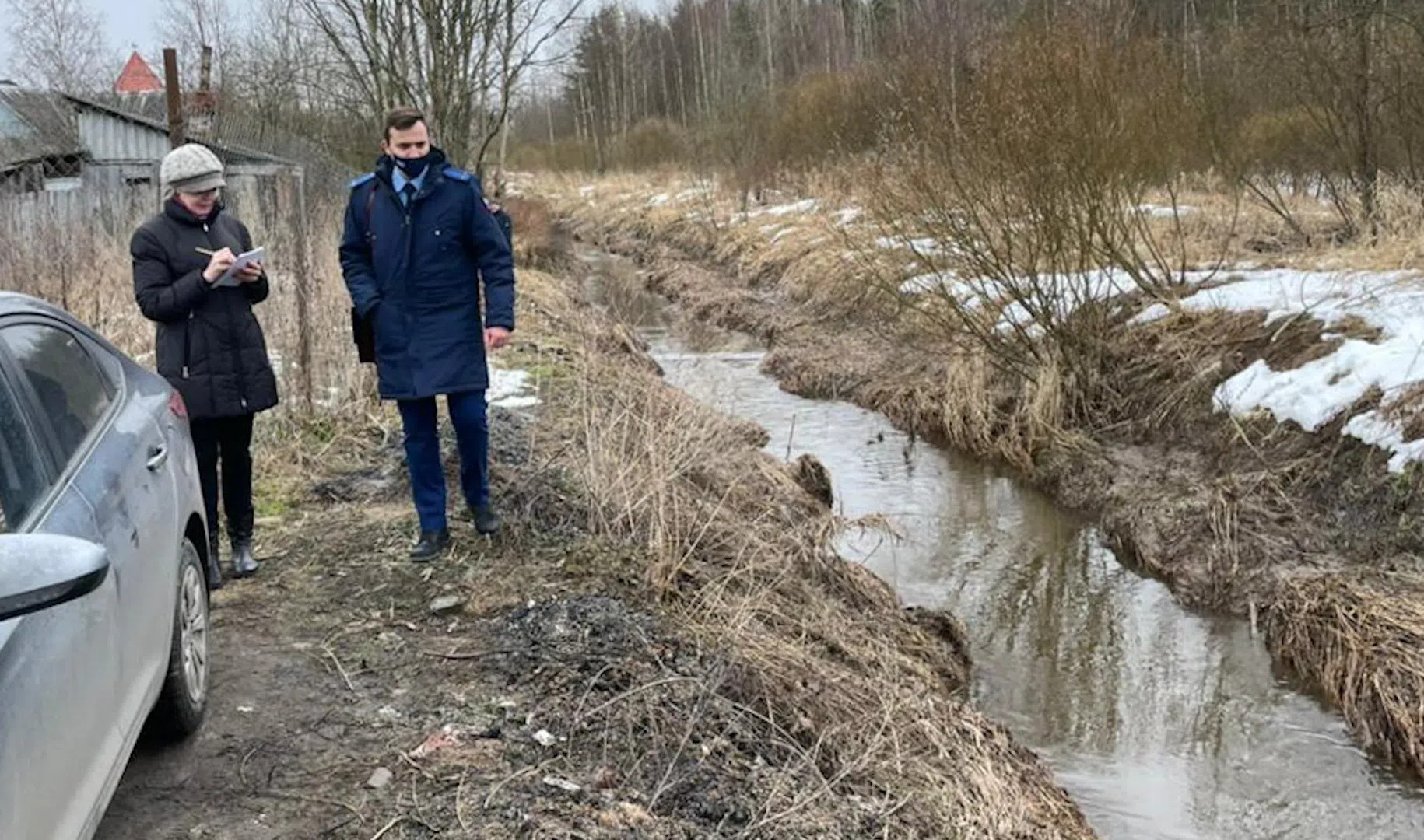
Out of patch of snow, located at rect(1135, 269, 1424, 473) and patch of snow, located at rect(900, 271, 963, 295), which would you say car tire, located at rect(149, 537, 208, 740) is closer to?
patch of snow, located at rect(1135, 269, 1424, 473)

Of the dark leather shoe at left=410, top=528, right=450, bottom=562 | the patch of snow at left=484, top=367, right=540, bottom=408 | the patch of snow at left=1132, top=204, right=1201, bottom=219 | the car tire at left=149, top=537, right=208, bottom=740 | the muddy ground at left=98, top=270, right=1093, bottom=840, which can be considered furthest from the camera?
the patch of snow at left=1132, top=204, right=1201, bottom=219

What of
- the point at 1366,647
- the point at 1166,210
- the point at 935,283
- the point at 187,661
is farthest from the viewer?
the point at 1166,210

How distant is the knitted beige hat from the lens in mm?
4699

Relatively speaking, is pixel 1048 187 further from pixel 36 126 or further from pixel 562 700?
pixel 36 126

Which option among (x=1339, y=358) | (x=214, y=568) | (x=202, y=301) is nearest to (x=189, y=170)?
(x=202, y=301)

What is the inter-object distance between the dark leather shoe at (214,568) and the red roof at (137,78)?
2947cm

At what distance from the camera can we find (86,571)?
2127 millimetres

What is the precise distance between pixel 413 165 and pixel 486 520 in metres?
1.60

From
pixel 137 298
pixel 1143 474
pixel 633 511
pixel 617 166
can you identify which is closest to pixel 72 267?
pixel 137 298

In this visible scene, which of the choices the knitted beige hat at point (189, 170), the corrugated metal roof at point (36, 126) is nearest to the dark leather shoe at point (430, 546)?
the knitted beige hat at point (189, 170)

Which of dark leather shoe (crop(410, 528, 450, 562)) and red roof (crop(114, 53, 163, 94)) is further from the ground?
red roof (crop(114, 53, 163, 94))

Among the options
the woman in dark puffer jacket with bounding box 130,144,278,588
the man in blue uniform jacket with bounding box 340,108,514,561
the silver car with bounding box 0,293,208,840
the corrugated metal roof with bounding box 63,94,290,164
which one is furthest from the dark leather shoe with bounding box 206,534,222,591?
the corrugated metal roof with bounding box 63,94,290,164

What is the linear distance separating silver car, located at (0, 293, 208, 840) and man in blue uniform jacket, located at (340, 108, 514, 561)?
98 centimetres

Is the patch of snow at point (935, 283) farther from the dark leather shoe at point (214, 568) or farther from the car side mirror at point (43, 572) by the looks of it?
the car side mirror at point (43, 572)
